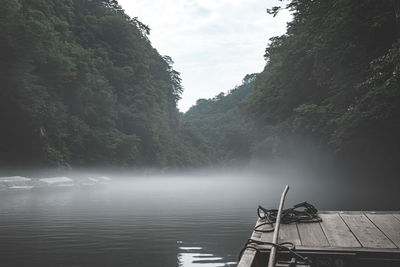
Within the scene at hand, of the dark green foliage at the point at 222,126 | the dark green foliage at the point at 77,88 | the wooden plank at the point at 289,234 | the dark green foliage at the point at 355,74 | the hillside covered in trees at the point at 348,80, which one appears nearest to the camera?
the wooden plank at the point at 289,234

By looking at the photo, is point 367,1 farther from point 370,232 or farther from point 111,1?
point 111,1

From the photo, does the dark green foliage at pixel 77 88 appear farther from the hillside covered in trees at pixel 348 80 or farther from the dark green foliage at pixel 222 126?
the hillside covered in trees at pixel 348 80

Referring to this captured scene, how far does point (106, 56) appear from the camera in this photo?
7219 centimetres

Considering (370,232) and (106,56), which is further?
(106,56)

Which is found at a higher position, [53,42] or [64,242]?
[53,42]

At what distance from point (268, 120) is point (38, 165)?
910 inches

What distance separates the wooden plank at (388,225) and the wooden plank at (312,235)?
0.81 metres

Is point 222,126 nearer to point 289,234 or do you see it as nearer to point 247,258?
point 289,234

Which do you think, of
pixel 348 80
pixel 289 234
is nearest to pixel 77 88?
pixel 348 80

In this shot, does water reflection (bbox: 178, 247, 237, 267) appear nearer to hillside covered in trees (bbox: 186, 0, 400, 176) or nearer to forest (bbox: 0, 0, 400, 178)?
hillside covered in trees (bbox: 186, 0, 400, 176)

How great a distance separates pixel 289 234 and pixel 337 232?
68cm

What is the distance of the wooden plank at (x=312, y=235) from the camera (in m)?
4.82

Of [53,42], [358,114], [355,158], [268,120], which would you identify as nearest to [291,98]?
[268,120]

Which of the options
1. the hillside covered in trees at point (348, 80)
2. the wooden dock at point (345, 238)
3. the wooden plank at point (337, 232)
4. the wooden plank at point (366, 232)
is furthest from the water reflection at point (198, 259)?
the hillside covered in trees at point (348, 80)
